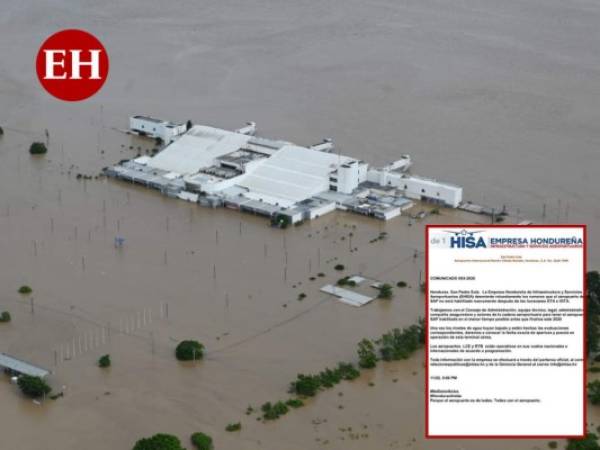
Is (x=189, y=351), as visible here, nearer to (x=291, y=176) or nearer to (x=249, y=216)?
(x=249, y=216)

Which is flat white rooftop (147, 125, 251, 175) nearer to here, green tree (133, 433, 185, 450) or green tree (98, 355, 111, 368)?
green tree (98, 355, 111, 368)

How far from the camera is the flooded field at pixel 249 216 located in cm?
642

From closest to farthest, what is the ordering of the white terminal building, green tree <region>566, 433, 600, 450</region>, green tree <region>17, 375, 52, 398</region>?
1. green tree <region>566, 433, 600, 450</region>
2. green tree <region>17, 375, 52, 398</region>
3. the white terminal building

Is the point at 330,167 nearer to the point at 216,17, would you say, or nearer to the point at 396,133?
the point at 396,133

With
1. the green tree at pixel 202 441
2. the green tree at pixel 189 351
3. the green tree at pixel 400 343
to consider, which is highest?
the green tree at pixel 400 343

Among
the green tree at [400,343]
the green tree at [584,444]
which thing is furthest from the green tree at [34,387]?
the green tree at [584,444]

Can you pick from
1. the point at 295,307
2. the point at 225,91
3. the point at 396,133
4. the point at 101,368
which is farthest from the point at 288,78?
the point at 101,368

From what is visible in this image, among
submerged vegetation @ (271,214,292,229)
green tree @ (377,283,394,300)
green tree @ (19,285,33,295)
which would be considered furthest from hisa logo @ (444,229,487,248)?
submerged vegetation @ (271,214,292,229)

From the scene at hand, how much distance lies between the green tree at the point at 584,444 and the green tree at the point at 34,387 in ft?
9.90

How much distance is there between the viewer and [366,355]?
267 inches

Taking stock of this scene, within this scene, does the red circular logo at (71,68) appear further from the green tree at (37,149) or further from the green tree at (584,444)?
the green tree at (584,444)

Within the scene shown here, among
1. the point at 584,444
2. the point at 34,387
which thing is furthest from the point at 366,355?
the point at 34,387

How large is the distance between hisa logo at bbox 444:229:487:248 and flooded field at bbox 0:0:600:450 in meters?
3.08

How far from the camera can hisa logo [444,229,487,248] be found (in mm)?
3059
